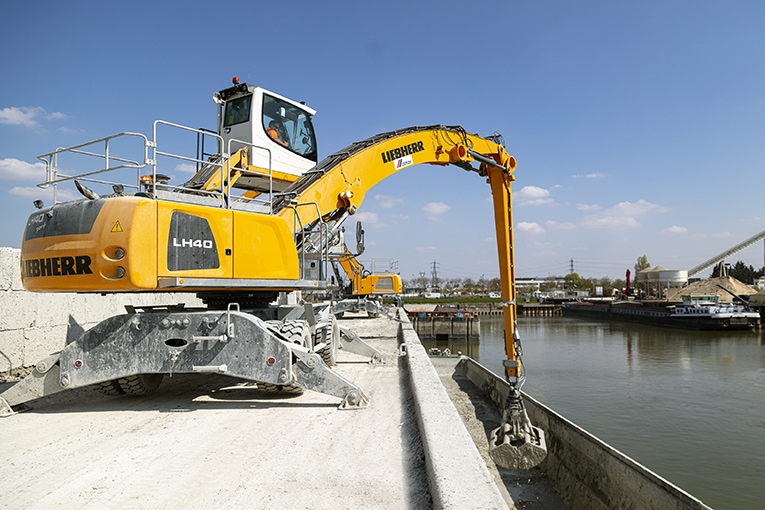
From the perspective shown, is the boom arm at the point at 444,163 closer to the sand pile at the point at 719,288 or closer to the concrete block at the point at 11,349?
the concrete block at the point at 11,349

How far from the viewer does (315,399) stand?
642 centimetres

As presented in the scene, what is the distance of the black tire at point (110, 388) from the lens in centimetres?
623

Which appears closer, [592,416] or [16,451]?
[16,451]

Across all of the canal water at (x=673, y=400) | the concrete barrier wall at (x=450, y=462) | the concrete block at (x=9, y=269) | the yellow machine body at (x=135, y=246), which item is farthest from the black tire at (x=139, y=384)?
the canal water at (x=673, y=400)

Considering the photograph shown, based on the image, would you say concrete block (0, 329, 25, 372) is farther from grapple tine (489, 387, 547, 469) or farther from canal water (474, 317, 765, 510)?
canal water (474, 317, 765, 510)

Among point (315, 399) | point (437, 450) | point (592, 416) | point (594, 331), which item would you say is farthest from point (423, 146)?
point (594, 331)

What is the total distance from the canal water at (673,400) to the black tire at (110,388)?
9971 millimetres

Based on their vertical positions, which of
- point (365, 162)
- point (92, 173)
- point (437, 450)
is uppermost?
point (365, 162)

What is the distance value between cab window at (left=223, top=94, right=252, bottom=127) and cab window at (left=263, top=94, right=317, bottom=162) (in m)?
0.31

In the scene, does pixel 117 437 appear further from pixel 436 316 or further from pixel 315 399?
pixel 436 316

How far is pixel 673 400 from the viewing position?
16.9 meters

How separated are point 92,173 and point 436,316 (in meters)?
29.7

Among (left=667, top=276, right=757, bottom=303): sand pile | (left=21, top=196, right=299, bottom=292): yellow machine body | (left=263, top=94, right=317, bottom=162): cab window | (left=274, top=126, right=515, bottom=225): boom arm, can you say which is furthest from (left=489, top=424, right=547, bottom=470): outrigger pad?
(left=667, top=276, right=757, bottom=303): sand pile

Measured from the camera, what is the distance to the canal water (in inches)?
422
